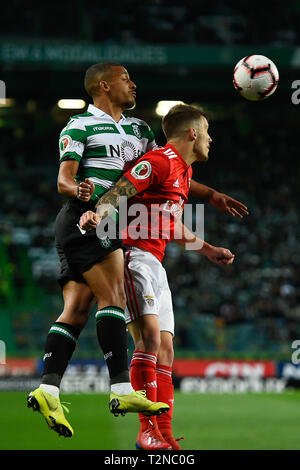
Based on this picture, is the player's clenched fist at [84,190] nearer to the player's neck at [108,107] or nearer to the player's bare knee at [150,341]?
the player's neck at [108,107]

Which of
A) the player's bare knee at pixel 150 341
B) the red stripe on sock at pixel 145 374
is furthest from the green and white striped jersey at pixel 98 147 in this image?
the red stripe on sock at pixel 145 374

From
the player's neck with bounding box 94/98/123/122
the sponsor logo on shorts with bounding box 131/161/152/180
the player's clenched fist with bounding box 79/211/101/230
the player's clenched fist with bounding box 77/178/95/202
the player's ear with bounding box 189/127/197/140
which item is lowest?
the player's clenched fist with bounding box 79/211/101/230

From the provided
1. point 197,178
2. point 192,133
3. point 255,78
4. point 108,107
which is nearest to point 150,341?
point 192,133

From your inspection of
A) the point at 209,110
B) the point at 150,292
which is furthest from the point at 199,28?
the point at 150,292

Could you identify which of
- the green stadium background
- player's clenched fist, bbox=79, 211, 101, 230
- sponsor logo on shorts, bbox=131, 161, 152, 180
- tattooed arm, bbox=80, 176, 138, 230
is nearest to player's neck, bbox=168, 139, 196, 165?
sponsor logo on shorts, bbox=131, 161, 152, 180

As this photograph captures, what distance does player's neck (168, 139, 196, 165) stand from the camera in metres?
4.87

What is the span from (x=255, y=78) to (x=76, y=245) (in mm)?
1808

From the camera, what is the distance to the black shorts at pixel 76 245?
4.45m

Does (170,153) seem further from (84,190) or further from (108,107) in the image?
(84,190)

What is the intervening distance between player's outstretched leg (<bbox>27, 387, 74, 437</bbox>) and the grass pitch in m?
1.40

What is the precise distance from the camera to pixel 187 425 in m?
7.71

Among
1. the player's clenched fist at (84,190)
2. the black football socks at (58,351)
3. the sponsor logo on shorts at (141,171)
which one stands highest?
the sponsor logo on shorts at (141,171)

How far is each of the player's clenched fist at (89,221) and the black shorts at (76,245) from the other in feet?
1.03

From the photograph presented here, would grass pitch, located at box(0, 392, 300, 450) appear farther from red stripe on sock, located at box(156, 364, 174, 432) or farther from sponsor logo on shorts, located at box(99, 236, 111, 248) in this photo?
sponsor logo on shorts, located at box(99, 236, 111, 248)
